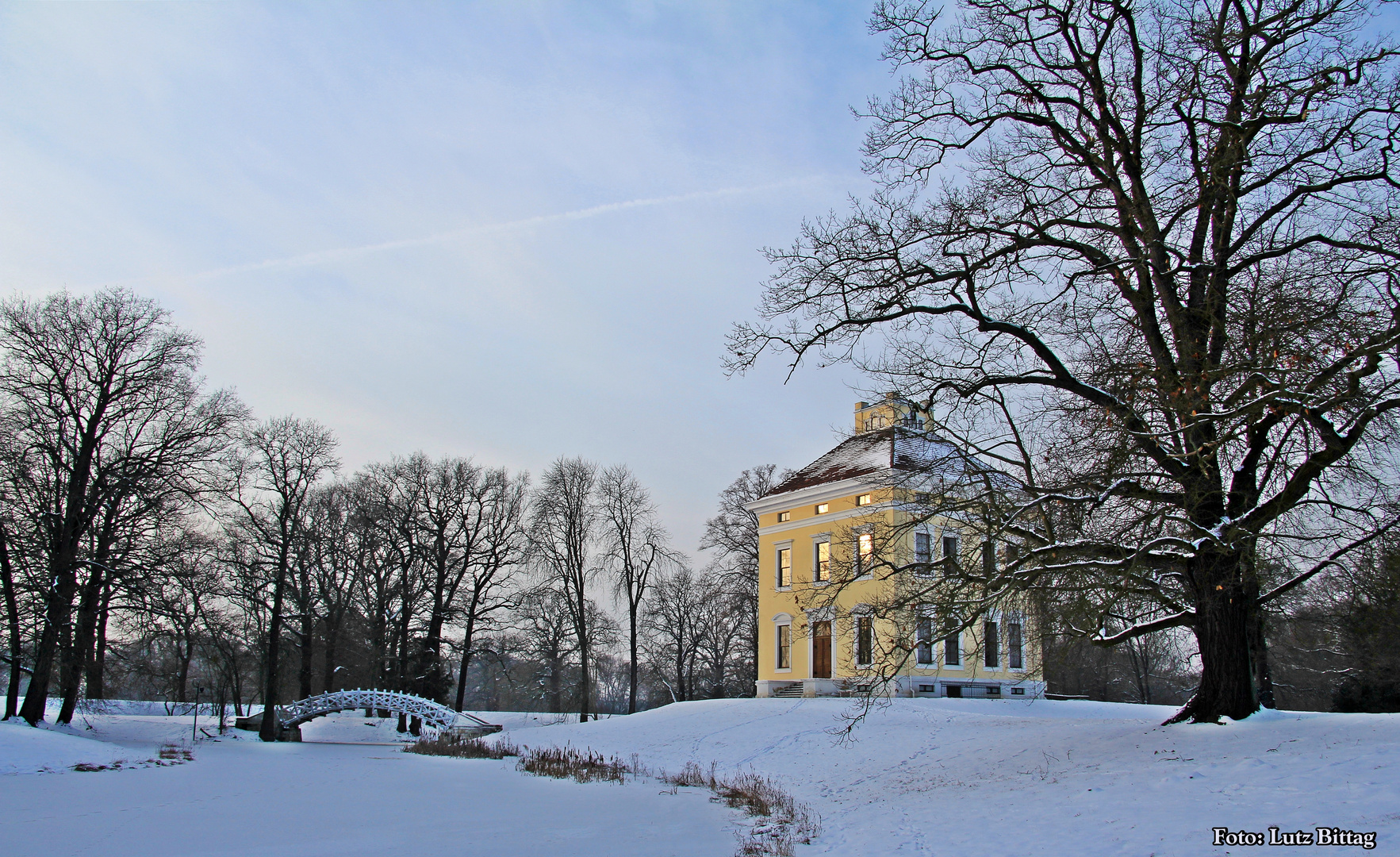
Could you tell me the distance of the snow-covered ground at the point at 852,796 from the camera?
8.59 meters

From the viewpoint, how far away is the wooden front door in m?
30.2

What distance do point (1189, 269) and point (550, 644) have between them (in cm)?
3472

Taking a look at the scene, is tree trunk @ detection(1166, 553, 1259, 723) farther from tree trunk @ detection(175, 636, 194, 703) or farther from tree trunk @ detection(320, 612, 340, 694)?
tree trunk @ detection(320, 612, 340, 694)

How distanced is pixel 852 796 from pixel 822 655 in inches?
664

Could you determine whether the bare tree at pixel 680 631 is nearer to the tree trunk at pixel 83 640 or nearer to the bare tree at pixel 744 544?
the bare tree at pixel 744 544

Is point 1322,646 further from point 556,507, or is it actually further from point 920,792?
point 556,507

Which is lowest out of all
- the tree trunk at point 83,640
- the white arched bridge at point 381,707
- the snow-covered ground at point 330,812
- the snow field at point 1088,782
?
the white arched bridge at point 381,707

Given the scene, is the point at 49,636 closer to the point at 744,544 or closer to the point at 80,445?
the point at 80,445

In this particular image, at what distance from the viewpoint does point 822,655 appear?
30.5 metres

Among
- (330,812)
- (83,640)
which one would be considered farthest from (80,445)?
(330,812)

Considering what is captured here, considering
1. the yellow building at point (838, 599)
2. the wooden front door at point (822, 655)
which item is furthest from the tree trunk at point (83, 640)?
the wooden front door at point (822, 655)

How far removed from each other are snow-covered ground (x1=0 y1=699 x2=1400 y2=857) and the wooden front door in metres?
8.66

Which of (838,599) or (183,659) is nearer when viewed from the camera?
(183,659)

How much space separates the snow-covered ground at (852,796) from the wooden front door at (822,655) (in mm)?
8664
